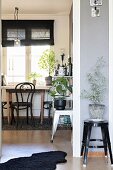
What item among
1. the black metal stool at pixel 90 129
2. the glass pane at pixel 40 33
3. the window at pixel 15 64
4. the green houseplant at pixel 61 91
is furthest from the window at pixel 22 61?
the black metal stool at pixel 90 129

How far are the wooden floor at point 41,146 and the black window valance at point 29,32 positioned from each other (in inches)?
113

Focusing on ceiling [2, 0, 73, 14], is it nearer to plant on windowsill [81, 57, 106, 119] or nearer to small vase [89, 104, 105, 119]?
plant on windowsill [81, 57, 106, 119]

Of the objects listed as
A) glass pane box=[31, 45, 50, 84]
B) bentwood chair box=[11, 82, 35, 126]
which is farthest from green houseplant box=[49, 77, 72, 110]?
glass pane box=[31, 45, 50, 84]

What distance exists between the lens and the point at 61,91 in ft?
17.4

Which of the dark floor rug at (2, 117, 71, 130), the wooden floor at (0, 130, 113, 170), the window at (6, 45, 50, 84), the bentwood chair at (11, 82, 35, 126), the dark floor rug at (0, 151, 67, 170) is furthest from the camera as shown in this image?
the window at (6, 45, 50, 84)

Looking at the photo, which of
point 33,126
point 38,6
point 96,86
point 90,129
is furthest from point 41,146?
point 38,6

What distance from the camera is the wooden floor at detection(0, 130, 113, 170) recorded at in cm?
385

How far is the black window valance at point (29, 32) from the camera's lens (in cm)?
823

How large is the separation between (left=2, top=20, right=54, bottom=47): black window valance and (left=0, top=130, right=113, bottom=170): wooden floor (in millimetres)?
2866

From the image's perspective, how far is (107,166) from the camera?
12.5ft

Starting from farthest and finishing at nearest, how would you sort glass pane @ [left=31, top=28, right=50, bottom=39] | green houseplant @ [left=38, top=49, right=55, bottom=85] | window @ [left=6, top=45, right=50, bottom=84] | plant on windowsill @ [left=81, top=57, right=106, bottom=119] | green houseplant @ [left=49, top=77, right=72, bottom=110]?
1. window @ [left=6, top=45, right=50, bottom=84]
2. glass pane @ [left=31, top=28, right=50, bottom=39]
3. green houseplant @ [left=38, top=49, right=55, bottom=85]
4. green houseplant @ [left=49, top=77, right=72, bottom=110]
5. plant on windowsill @ [left=81, top=57, right=106, bottom=119]

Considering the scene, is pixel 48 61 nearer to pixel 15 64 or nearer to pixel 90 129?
pixel 15 64

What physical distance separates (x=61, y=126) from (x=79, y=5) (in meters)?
2.99

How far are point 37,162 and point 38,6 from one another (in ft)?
15.1
